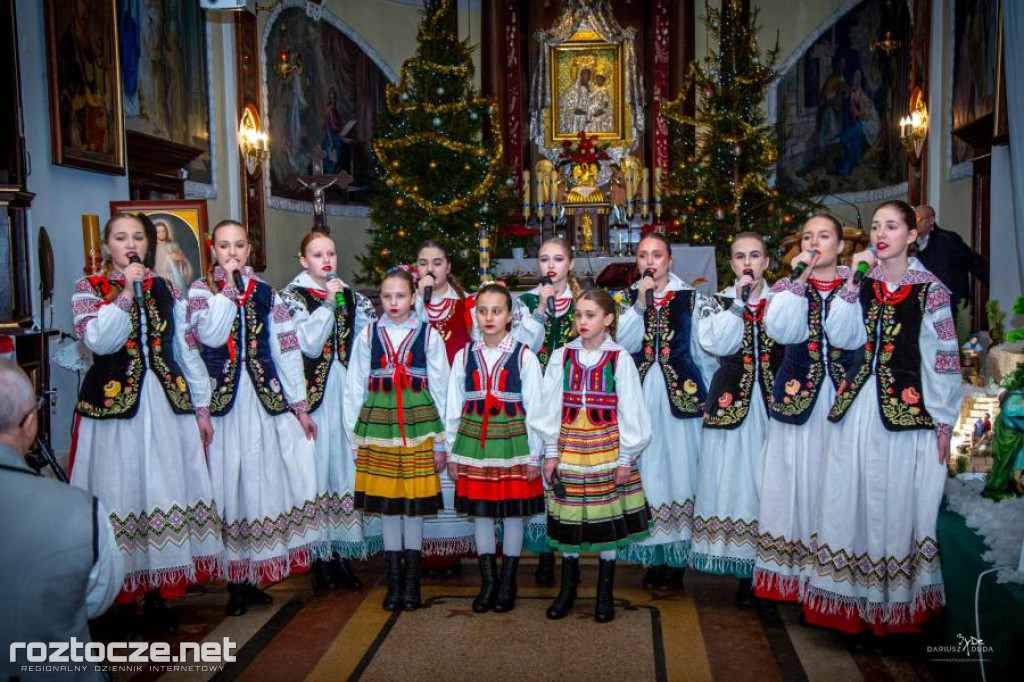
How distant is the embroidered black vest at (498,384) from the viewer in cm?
462

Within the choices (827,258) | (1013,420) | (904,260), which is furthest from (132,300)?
(1013,420)

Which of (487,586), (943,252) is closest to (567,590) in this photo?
(487,586)

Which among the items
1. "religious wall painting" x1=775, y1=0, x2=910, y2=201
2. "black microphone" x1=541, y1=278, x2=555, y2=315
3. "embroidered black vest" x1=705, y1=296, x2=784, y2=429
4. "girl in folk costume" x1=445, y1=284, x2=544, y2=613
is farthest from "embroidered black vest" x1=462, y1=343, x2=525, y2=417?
"religious wall painting" x1=775, y1=0, x2=910, y2=201

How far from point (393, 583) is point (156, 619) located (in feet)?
3.83

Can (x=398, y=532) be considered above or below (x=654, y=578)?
above

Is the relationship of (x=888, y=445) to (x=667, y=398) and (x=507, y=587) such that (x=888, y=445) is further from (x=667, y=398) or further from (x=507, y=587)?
(x=507, y=587)

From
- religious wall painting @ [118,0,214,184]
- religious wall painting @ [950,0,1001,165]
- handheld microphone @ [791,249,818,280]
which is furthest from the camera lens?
religious wall painting @ [950,0,1001,165]

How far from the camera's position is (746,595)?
4750mm

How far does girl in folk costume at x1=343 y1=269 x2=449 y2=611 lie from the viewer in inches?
183

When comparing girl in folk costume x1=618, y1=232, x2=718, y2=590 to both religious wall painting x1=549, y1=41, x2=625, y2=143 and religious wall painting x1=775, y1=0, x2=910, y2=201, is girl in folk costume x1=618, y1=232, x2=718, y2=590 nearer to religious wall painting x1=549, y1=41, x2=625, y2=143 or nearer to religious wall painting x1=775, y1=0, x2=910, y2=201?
religious wall painting x1=775, y1=0, x2=910, y2=201

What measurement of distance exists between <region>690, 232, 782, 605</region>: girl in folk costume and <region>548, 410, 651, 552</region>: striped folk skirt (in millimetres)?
482

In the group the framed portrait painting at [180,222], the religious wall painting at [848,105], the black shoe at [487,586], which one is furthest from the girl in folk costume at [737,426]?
the religious wall painting at [848,105]

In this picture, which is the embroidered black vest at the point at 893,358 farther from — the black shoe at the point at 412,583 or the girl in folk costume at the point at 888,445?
the black shoe at the point at 412,583

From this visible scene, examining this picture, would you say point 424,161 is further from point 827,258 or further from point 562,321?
point 827,258
